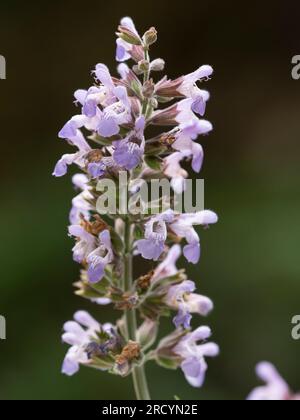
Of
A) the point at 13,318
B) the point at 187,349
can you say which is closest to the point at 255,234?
the point at 13,318

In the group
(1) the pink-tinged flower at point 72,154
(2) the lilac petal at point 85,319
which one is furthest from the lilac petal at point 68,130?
(2) the lilac petal at point 85,319

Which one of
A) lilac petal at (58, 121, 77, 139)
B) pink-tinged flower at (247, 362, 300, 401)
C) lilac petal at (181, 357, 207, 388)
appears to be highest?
lilac petal at (58, 121, 77, 139)

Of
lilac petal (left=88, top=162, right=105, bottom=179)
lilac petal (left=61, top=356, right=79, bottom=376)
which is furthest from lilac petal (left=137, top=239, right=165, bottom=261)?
lilac petal (left=61, top=356, right=79, bottom=376)

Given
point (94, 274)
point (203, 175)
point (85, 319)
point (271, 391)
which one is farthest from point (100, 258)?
point (203, 175)

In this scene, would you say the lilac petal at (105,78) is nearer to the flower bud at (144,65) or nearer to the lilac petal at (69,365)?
the flower bud at (144,65)

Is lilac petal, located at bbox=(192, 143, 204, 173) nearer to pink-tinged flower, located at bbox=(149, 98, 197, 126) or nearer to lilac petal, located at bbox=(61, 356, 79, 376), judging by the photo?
pink-tinged flower, located at bbox=(149, 98, 197, 126)

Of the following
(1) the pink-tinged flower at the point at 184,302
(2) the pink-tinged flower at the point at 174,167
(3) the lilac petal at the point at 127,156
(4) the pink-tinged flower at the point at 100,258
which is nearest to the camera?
(3) the lilac petal at the point at 127,156

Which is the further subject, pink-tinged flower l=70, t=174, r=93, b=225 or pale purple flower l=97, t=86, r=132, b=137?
pink-tinged flower l=70, t=174, r=93, b=225

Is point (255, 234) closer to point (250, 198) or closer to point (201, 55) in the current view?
point (250, 198)
